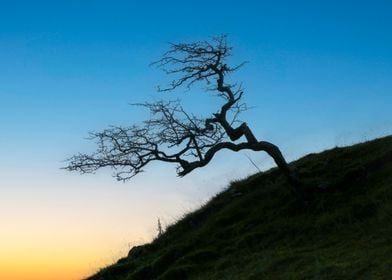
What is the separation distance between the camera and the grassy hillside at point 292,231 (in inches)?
627

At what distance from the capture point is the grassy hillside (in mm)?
15930

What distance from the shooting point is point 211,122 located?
2364 cm

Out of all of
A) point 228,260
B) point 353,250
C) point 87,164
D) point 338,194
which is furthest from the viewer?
point 87,164

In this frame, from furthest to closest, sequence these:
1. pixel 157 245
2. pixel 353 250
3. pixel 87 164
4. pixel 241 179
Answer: pixel 241 179 → pixel 157 245 → pixel 87 164 → pixel 353 250

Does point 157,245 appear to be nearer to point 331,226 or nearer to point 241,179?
point 241,179

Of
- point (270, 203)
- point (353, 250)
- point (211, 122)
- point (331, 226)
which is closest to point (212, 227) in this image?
point (270, 203)

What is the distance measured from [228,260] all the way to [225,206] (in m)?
6.94

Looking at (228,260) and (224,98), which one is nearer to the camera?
(228,260)

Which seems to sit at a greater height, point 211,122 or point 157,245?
point 211,122

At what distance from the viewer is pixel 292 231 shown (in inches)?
784

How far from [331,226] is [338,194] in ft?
8.51

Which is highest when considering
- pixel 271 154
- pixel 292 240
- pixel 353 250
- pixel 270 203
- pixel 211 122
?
pixel 211 122

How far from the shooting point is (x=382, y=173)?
2197 cm

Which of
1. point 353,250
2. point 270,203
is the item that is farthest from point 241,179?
point 353,250
